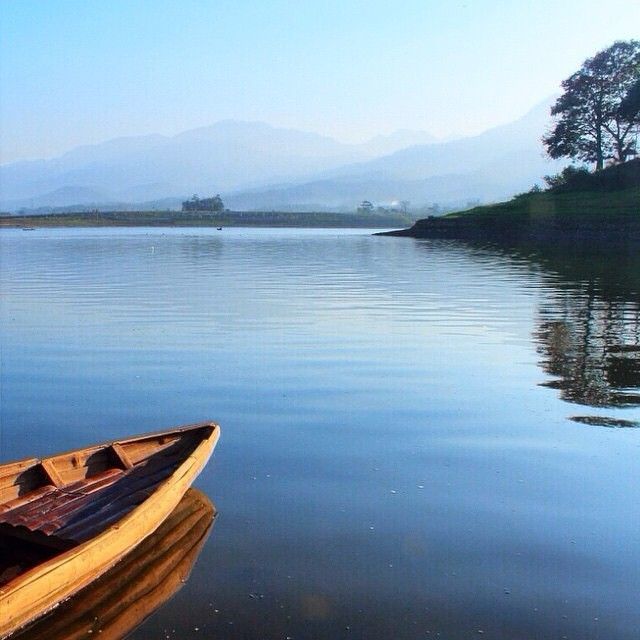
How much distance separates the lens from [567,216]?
334 ft

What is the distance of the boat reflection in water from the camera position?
8180 millimetres

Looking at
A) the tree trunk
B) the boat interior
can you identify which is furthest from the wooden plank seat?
the tree trunk

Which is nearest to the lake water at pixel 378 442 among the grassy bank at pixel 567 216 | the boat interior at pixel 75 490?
the boat interior at pixel 75 490

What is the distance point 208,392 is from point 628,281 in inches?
1326

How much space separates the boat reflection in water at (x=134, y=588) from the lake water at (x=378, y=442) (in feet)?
0.78

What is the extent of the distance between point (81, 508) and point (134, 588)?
160 cm

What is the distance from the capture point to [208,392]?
18.1m

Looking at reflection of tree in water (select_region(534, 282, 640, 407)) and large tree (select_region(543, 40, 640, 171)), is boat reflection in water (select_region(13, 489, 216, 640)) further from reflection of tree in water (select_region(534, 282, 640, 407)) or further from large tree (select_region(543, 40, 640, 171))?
large tree (select_region(543, 40, 640, 171))

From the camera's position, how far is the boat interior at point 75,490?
9.20m

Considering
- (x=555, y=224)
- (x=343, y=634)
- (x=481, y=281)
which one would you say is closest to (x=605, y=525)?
(x=343, y=634)

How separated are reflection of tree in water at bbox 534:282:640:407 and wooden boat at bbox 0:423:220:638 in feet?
32.1

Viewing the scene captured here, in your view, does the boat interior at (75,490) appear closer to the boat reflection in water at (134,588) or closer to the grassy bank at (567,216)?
the boat reflection in water at (134,588)

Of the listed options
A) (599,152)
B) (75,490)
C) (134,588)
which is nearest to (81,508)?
(75,490)

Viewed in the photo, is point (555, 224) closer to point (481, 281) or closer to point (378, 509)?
point (481, 281)
